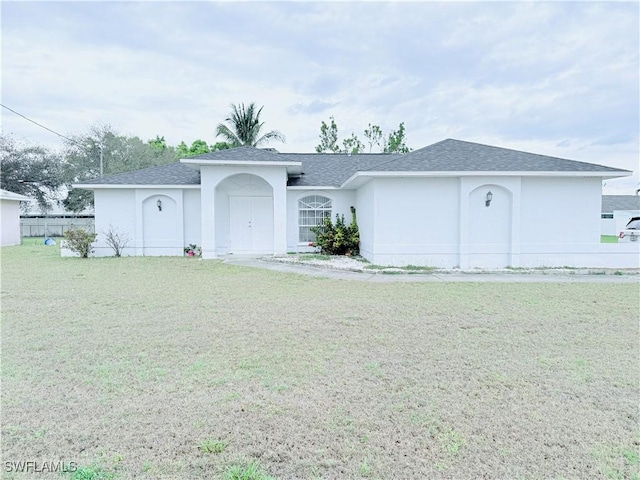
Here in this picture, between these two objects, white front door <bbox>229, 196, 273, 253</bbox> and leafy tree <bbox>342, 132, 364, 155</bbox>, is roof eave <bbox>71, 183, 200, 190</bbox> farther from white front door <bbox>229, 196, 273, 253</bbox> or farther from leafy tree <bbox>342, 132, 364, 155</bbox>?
leafy tree <bbox>342, 132, 364, 155</bbox>

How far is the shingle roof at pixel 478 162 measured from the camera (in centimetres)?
1188

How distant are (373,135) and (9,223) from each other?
3435cm

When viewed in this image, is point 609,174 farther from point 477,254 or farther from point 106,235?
point 106,235

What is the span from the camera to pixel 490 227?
1235 cm

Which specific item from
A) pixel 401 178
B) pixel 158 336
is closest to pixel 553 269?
pixel 401 178

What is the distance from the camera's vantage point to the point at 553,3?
11.1 m

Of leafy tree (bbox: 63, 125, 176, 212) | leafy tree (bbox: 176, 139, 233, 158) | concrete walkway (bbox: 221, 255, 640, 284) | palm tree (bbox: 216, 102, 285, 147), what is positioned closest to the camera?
concrete walkway (bbox: 221, 255, 640, 284)

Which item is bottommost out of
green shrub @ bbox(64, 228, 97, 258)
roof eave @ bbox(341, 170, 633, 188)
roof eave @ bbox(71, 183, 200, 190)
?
green shrub @ bbox(64, 228, 97, 258)

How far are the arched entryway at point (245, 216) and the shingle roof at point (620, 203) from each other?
4715 cm

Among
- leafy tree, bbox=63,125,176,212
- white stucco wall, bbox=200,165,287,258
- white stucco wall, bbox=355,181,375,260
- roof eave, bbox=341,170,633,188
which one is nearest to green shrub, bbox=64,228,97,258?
white stucco wall, bbox=200,165,287,258

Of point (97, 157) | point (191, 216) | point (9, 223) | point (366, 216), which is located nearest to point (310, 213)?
point (366, 216)

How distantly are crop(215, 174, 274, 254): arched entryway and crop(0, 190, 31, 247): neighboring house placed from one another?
14.7 m

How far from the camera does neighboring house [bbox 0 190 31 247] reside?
856 inches

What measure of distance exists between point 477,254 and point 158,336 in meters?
10.4
